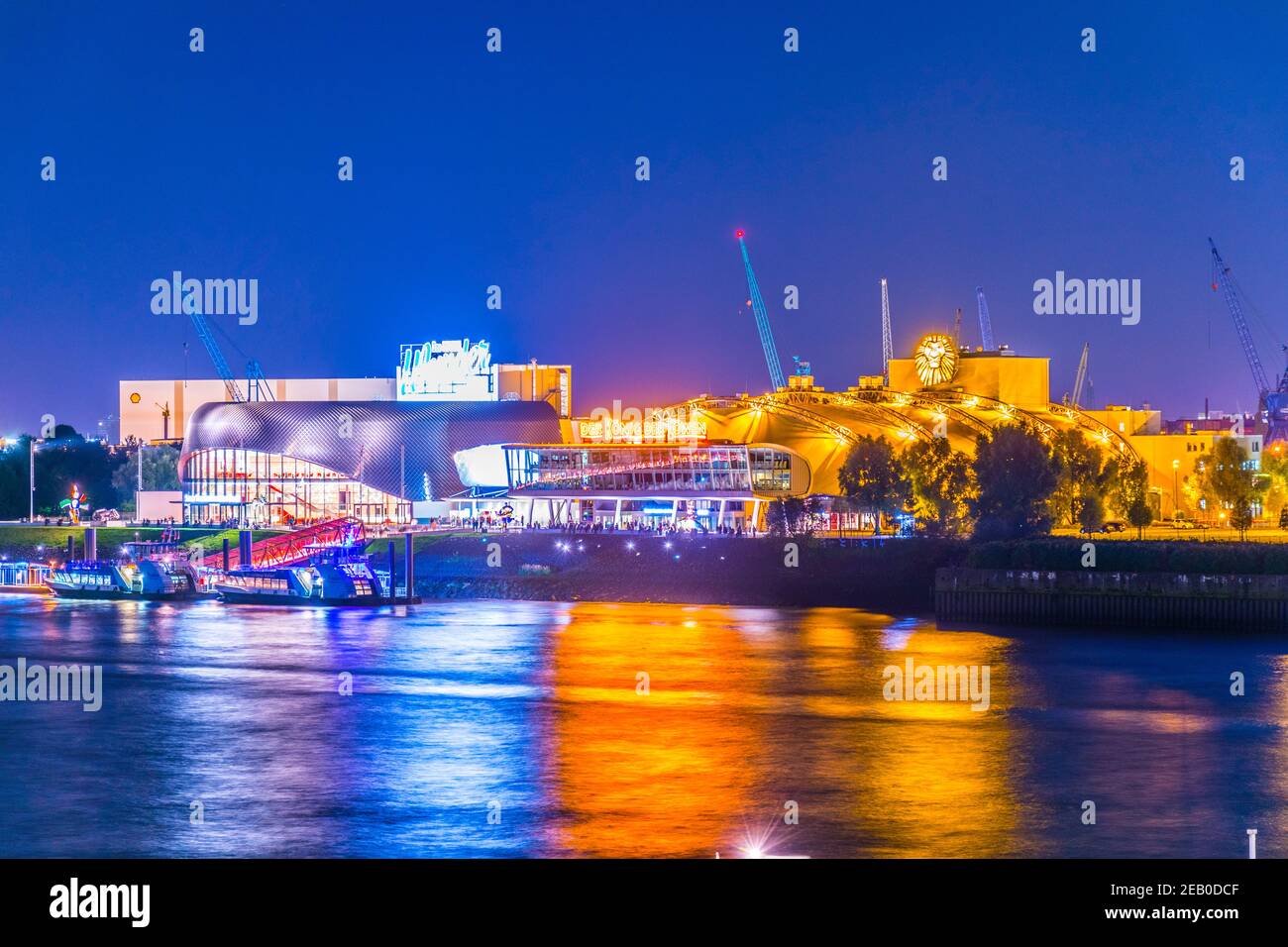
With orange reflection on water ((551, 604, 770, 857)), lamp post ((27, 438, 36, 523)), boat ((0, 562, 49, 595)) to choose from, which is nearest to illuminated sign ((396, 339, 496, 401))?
lamp post ((27, 438, 36, 523))

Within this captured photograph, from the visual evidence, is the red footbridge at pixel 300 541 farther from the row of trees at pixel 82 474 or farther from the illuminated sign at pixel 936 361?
the illuminated sign at pixel 936 361

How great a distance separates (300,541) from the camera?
93500 mm

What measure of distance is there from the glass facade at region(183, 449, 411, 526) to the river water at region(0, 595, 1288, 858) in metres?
67.4

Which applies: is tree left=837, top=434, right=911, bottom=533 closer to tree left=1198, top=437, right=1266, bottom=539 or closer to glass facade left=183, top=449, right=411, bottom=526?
tree left=1198, top=437, right=1266, bottom=539

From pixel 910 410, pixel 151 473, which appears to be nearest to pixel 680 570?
pixel 910 410

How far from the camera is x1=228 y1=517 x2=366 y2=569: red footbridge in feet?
299

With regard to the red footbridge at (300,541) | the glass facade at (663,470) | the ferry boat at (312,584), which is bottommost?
the ferry boat at (312,584)

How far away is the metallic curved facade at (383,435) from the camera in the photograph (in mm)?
127938

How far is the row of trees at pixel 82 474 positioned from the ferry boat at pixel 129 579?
45.4 meters

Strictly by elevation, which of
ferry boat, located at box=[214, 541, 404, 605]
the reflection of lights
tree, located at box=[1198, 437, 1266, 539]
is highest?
tree, located at box=[1198, 437, 1266, 539]

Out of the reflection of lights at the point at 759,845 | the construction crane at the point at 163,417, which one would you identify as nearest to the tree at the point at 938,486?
the reflection of lights at the point at 759,845

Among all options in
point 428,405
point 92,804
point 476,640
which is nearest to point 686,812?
point 92,804
